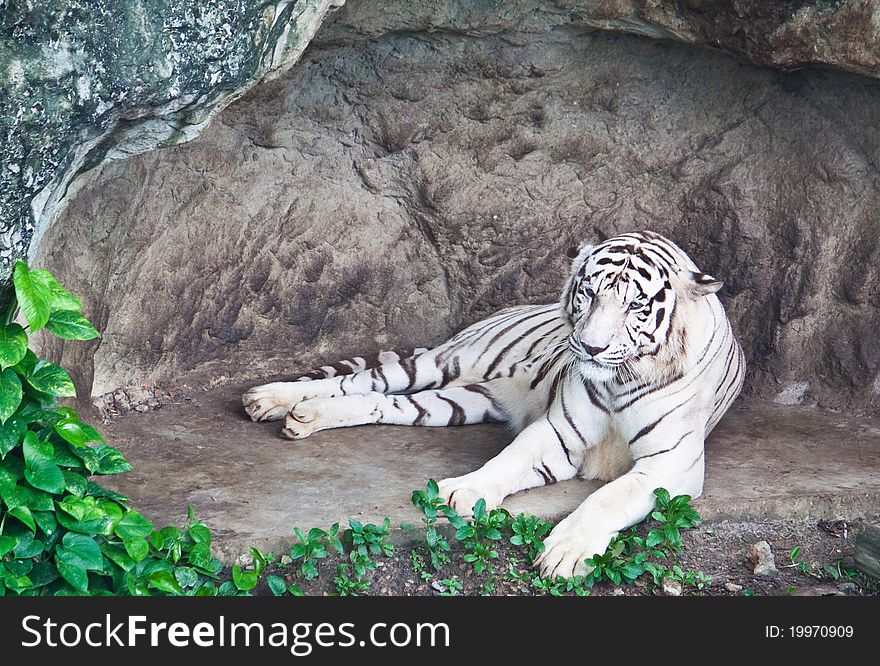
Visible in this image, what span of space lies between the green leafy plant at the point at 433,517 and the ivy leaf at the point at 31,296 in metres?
1.23

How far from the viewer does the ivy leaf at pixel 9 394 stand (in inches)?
109

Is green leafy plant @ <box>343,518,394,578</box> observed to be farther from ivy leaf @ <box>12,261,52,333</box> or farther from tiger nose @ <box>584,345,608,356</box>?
ivy leaf @ <box>12,261,52,333</box>

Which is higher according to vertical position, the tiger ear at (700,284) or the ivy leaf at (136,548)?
the tiger ear at (700,284)

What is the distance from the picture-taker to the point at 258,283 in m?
4.57

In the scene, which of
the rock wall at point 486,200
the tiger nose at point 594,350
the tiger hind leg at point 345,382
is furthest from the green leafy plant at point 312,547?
the rock wall at point 486,200

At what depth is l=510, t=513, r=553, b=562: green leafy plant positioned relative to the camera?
10.5 ft

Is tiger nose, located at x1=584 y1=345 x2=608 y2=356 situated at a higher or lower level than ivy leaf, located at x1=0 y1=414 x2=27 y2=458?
higher

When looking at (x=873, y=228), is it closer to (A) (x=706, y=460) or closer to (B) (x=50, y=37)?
(A) (x=706, y=460)

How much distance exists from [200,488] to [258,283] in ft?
4.12

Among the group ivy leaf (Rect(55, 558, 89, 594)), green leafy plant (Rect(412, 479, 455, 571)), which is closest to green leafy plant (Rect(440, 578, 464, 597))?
green leafy plant (Rect(412, 479, 455, 571))

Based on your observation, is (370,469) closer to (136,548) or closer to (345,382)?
(345,382)

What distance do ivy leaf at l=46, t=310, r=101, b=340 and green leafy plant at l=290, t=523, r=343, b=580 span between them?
82 centimetres

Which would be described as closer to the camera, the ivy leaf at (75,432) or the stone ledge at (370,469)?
the ivy leaf at (75,432)

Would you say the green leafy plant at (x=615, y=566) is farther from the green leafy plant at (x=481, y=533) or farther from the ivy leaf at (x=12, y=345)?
the ivy leaf at (x=12, y=345)
